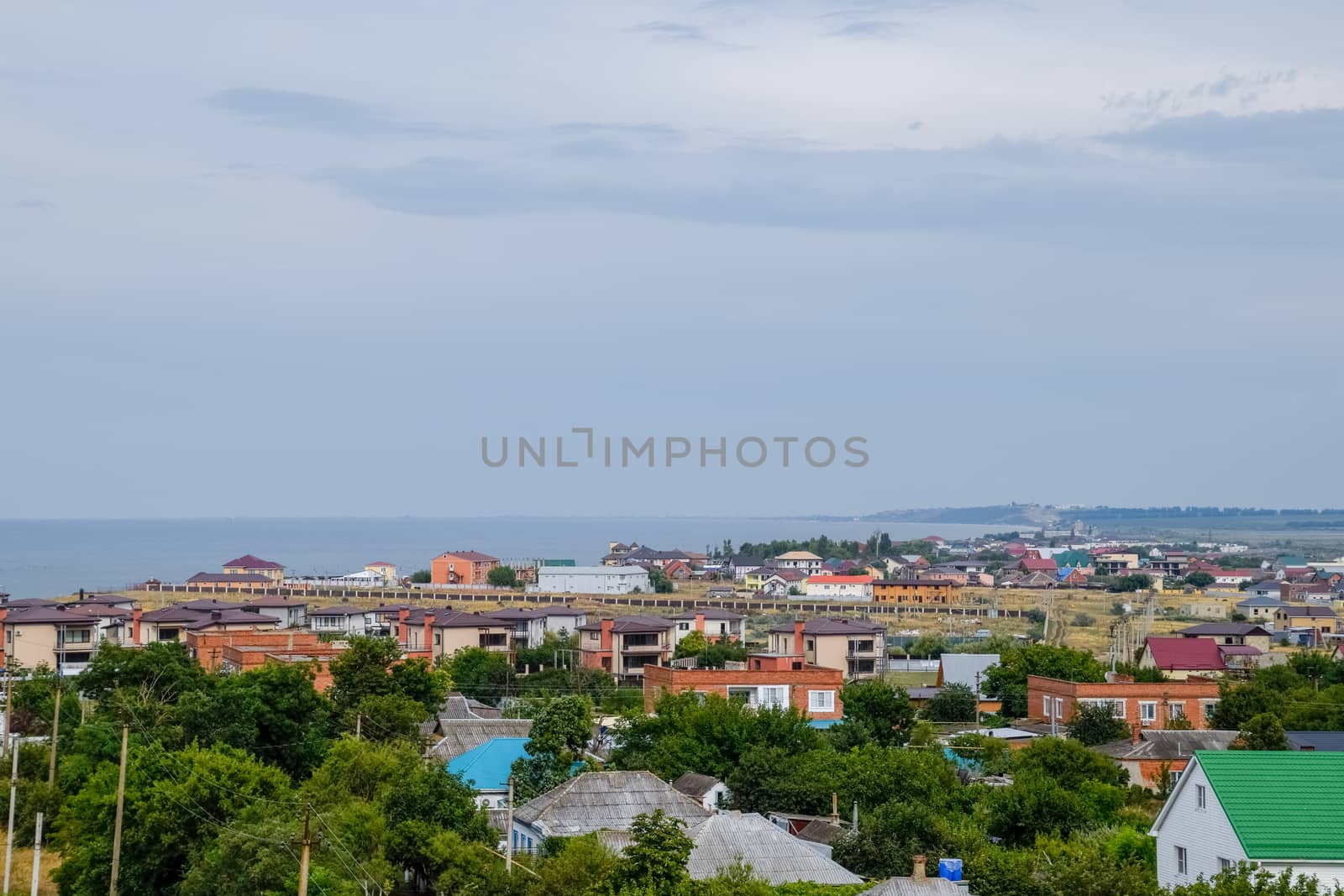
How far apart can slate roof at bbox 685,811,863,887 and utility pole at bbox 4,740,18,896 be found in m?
12.8

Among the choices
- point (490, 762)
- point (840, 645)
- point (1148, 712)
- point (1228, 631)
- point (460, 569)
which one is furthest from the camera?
point (460, 569)

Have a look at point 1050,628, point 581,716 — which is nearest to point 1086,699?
point 581,716

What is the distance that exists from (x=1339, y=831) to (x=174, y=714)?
24345mm

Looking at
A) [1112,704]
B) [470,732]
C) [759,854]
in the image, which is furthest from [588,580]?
[759,854]

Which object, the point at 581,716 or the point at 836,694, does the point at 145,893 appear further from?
the point at 836,694

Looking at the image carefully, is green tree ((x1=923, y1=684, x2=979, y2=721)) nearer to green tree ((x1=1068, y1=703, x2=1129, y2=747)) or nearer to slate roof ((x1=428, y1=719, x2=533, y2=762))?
green tree ((x1=1068, y1=703, x2=1129, y2=747))

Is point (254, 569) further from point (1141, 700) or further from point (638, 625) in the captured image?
point (1141, 700)

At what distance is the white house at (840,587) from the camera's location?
4971 inches

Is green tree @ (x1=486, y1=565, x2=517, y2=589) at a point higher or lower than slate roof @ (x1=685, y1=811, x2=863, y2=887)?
lower

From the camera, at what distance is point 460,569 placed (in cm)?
13075

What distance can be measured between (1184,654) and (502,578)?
6985 cm

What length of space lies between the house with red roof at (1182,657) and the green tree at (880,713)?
19858mm

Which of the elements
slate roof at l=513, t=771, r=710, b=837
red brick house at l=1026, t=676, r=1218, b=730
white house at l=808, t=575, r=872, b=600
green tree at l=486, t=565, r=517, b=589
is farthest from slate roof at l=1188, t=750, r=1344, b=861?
white house at l=808, t=575, r=872, b=600

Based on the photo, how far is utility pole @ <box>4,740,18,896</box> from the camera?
28578 millimetres
